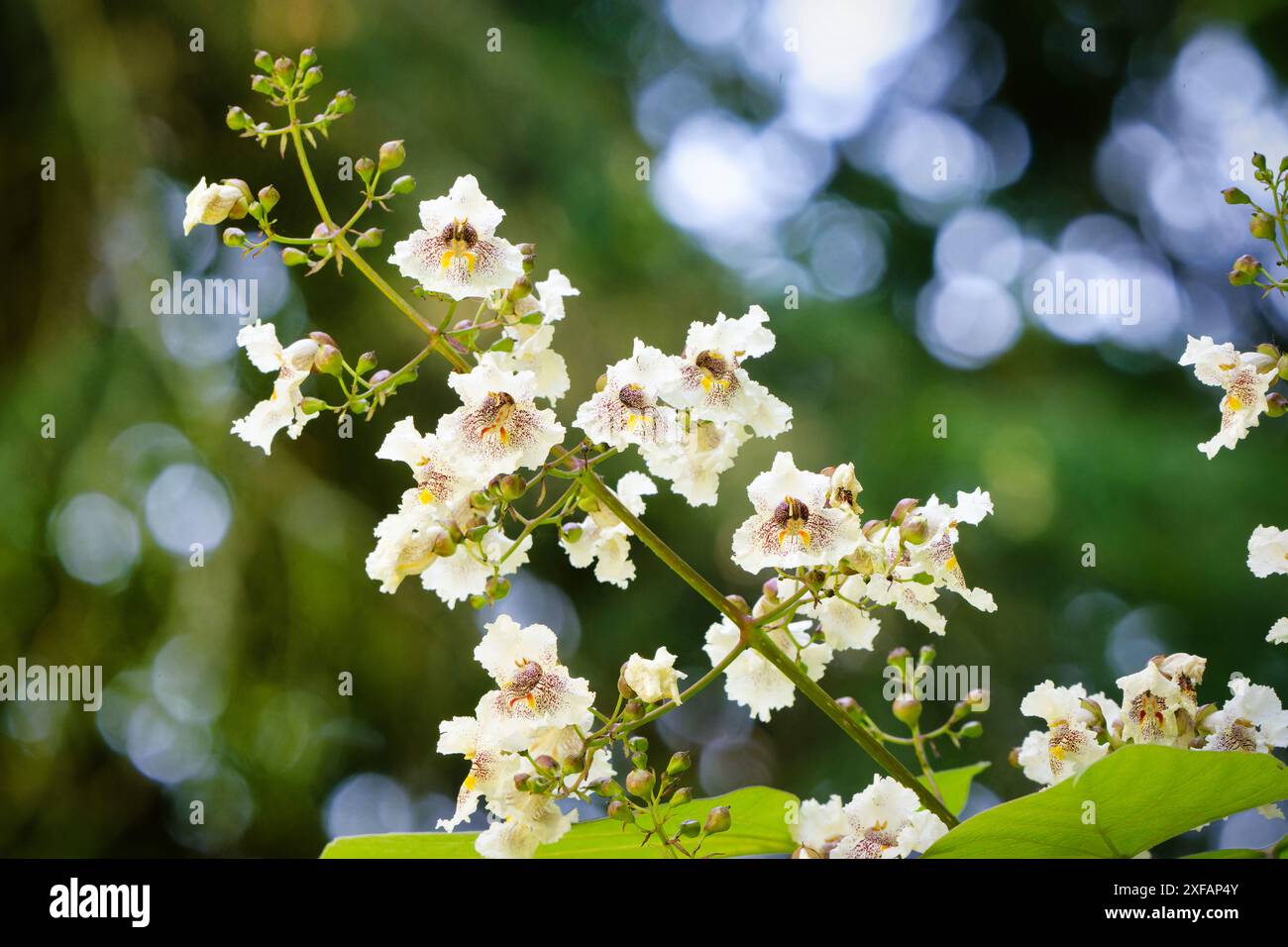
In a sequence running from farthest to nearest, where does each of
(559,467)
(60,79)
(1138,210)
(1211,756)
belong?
(1138,210)
(60,79)
(559,467)
(1211,756)

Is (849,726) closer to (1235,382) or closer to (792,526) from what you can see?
(792,526)

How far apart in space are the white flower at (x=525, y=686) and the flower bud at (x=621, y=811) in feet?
Result: 0.13

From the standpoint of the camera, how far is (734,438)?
620 millimetres

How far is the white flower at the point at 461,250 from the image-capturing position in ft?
1.90

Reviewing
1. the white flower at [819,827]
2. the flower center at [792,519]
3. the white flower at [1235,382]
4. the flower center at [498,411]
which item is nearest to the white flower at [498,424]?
the flower center at [498,411]

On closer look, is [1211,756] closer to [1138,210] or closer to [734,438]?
[734,438]

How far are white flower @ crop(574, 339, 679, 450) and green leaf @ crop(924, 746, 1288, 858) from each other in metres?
0.22

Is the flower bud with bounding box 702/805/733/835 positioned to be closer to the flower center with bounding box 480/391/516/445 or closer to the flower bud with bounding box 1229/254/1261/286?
the flower center with bounding box 480/391/516/445

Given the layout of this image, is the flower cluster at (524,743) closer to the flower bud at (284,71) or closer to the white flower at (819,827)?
the white flower at (819,827)

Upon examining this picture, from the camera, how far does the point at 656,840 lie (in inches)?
23.5

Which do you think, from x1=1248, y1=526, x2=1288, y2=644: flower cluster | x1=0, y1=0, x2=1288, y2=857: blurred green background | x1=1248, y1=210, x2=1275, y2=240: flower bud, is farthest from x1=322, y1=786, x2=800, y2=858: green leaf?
x1=0, y1=0, x2=1288, y2=857: blurred green background

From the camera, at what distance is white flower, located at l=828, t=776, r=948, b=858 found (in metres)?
0.56

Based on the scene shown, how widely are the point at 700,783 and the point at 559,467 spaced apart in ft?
4.96
